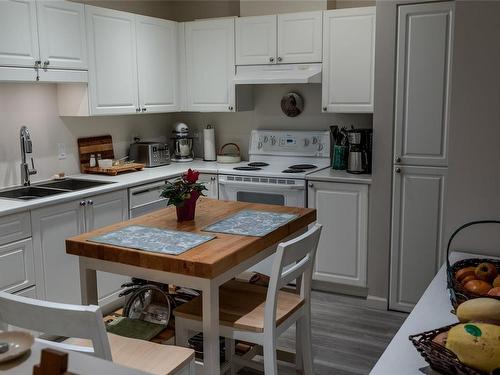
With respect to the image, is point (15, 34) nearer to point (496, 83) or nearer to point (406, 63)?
point (406, 63)

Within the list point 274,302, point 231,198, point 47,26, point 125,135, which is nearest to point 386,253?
point 231,198

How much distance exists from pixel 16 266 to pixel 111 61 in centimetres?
174

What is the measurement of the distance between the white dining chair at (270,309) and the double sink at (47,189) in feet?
4.93

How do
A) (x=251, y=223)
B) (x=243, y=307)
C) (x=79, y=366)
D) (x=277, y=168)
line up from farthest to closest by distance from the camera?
(x=277, y=168) < (x=251, y=223) < (x=243, y=307) < (x=79, y=366)

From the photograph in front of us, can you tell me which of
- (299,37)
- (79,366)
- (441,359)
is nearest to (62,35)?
(299,37)

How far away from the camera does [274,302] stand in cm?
231

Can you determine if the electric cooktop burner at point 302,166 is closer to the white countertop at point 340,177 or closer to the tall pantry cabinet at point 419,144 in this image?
the white countertop at point 340,177

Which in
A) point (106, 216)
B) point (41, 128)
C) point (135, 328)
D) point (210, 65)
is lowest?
point (135, 328)

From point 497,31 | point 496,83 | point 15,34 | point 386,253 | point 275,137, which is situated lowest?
point 386,253

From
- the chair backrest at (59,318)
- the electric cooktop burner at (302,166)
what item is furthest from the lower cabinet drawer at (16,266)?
the electric cooktop burner at (302,166)

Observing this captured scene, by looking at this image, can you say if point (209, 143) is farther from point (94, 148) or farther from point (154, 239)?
point (154, 239)

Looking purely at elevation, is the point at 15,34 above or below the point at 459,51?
above

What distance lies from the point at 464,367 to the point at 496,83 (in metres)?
1.18

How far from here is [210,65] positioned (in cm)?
475
